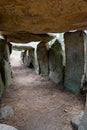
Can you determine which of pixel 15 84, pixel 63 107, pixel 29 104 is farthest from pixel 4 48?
pixel 63 107

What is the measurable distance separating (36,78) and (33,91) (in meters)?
1.80

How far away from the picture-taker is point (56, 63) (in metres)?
7.04

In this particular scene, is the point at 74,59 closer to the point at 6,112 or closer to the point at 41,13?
the point at 6,112

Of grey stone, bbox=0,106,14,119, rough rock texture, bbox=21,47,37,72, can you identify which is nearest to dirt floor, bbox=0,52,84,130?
grey stone, bbox=0,106,14,119

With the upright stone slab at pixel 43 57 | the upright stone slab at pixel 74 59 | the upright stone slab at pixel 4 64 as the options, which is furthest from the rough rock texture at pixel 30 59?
the upright stone slab at pixel 74 59

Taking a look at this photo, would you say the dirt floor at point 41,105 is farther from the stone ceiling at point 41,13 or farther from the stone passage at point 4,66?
the stone ceiling at point 41,13

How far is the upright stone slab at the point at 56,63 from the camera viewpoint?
6.78 meters

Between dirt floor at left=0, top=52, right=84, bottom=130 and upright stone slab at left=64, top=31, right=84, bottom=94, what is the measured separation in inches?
13.5

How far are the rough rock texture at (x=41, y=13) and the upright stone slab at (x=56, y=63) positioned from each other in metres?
3.22

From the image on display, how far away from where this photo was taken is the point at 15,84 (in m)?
7.26

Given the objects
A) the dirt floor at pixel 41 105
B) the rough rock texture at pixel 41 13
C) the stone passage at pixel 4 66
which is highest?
the rough rock texture at pixel 41 13

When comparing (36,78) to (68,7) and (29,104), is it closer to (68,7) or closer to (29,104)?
(29,104)

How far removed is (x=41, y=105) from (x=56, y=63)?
7.24 feet

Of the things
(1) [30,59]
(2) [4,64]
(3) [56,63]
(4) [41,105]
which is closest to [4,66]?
(2) [4,64]
